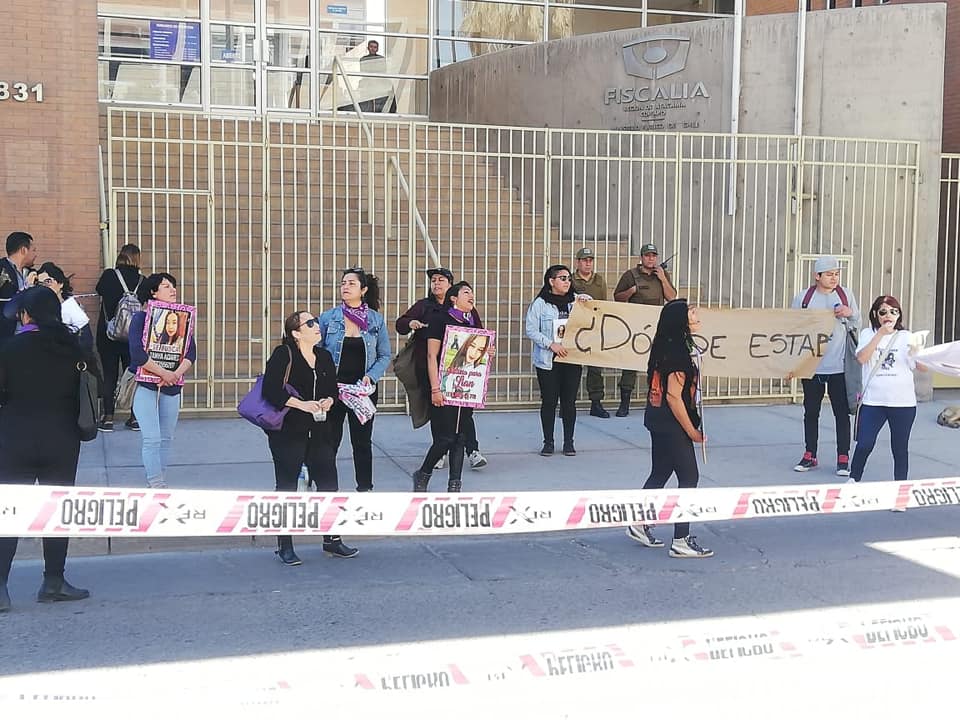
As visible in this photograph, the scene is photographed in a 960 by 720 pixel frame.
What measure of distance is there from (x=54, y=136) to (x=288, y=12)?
26.3 feet

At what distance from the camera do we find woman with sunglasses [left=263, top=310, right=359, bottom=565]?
21.8ft

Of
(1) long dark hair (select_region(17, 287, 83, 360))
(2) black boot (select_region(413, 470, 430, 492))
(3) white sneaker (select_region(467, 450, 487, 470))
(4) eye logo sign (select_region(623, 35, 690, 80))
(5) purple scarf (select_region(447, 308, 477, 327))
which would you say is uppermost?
(4) eye logo sign (select_region(623, 35, 690, 80))

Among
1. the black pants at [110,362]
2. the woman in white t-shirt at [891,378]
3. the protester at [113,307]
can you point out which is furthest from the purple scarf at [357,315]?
the woman in white t-shirt at [891,378]

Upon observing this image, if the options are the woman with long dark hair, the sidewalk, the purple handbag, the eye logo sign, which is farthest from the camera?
the eye logo sign

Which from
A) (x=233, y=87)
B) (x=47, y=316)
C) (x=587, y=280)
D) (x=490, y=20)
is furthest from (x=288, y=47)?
(x=47, y=316)

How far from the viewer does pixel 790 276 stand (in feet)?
43.7

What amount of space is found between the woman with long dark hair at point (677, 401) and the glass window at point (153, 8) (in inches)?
516

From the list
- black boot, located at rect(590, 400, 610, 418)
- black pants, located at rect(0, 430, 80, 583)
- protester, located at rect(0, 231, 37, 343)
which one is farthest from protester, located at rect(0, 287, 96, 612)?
black boot, located at rect(590, 400, 610, 418)

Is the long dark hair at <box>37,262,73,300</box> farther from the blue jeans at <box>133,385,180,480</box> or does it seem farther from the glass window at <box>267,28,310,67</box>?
A: the glass window at <box>267,28,310,67</box>

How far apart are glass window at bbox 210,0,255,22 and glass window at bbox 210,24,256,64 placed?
0.13m

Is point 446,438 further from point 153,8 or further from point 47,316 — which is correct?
point 153,8

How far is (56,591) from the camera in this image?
6176 millimetres

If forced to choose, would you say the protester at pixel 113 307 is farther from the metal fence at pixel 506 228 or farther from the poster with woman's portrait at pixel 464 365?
the poster with woman's portrait at pixel 464 365

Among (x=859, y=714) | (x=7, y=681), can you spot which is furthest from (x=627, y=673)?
(x=7, y=681)
